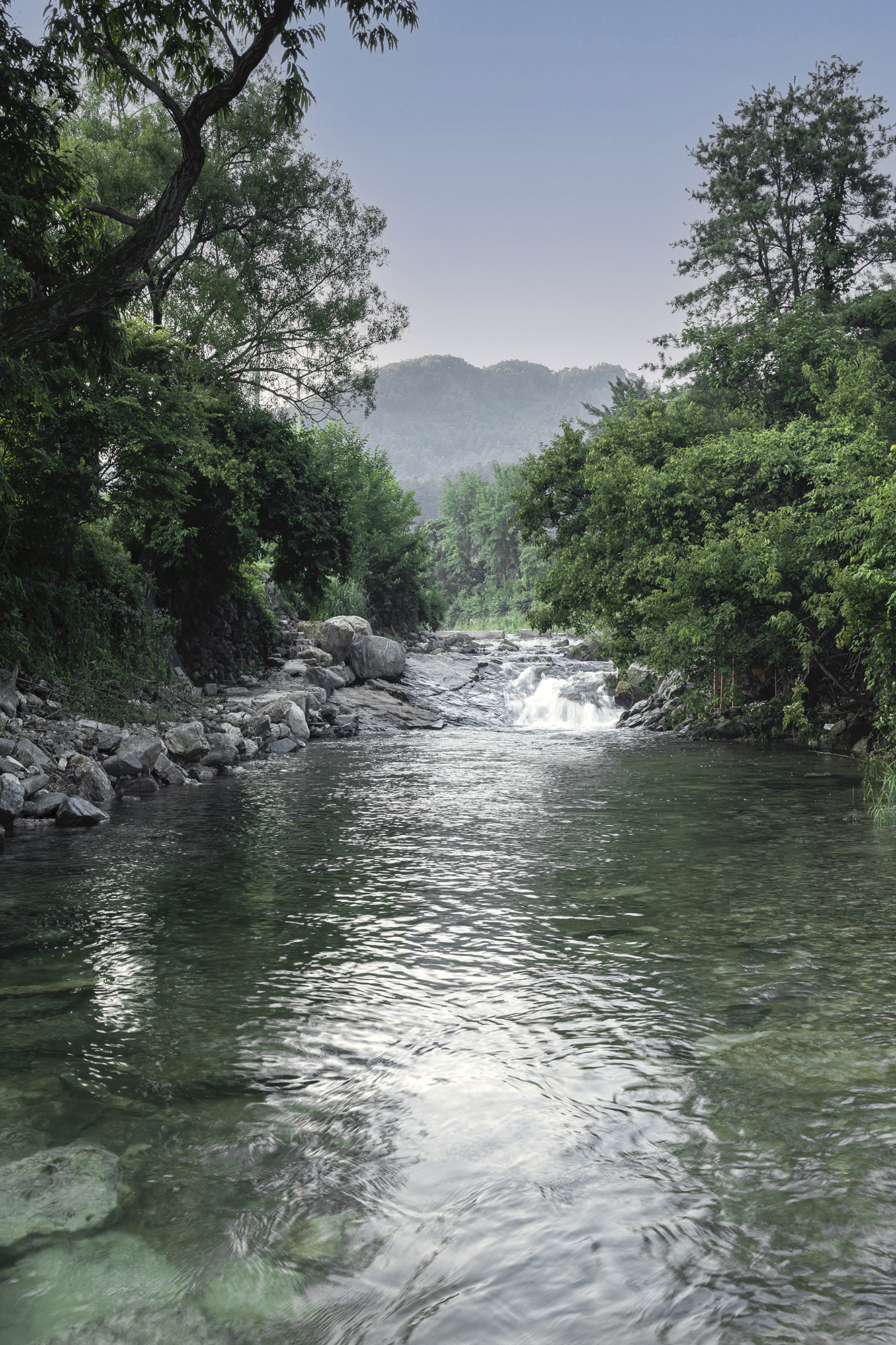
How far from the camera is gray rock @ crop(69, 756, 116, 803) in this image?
13148mm

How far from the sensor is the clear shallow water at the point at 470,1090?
9.34 feet

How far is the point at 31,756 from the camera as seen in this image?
12867 millimetres

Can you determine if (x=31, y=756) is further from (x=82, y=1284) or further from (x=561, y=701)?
(x=561, y=701)

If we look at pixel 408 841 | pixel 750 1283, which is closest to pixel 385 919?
pixel 408 841

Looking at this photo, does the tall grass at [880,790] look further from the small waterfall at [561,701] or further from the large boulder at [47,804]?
the small waterfall at [561,701]

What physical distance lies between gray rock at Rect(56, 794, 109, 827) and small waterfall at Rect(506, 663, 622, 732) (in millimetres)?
17783

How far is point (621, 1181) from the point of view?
3.45 meters

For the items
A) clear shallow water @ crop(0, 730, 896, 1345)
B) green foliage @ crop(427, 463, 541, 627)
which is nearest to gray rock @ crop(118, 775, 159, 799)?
clear shallow water @ crop(0, 730, 896, 1345)

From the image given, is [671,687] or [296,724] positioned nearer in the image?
[296,724]

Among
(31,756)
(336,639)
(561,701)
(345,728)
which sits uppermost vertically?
(336,639)

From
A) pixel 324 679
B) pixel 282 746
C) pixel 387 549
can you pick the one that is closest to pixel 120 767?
pixel 282 746

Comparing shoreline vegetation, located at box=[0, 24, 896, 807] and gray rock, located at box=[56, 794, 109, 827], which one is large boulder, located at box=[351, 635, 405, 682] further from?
gray rock, located at box=[56, 794, 109, 827]

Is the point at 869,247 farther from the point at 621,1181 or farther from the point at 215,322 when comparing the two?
the point at 621,1181

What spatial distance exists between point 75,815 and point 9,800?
800 mm
